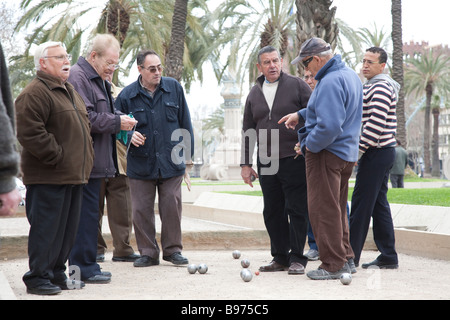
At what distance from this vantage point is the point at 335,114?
5574mm

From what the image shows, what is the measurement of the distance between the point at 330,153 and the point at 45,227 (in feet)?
7.88

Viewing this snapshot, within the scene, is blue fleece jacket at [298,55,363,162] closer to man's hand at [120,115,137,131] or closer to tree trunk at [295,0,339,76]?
man's hand at [120,115,137,131]

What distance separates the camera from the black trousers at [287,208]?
6266mm

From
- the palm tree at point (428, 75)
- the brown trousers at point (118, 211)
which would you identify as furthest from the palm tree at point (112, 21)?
the palm tree at point (428, 75)

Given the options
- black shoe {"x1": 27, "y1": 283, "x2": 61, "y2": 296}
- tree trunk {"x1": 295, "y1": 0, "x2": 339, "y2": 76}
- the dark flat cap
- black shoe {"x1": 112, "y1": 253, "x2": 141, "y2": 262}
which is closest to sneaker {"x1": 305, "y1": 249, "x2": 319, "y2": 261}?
black shoe {"x1": 112, "y1": 253, "x2": 141, "y2": 262}

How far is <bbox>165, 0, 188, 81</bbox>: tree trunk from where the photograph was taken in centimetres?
1792

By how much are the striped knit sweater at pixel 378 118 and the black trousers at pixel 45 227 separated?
279 centimetres

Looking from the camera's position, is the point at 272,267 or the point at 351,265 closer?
the point at 351,265

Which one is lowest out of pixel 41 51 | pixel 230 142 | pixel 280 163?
pixel 230 142

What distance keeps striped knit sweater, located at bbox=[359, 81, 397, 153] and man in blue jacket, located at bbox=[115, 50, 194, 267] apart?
191 centimetres

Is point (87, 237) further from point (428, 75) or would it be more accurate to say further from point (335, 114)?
point (428, 75)

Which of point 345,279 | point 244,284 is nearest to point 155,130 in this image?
point 244,284

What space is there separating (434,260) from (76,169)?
4.00 metres
